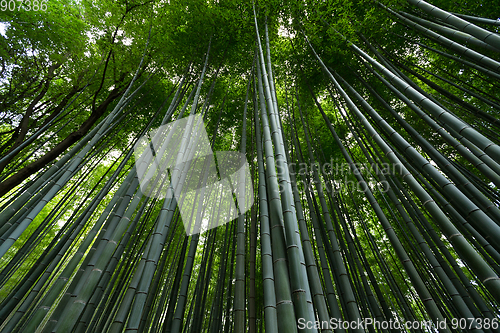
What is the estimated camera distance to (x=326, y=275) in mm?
1743

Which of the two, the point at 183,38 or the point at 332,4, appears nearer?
the point at 332,4

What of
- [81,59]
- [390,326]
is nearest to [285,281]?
[390,326]

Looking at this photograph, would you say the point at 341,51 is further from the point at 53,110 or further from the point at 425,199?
the point at 53,110

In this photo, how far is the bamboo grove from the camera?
3.96 feet

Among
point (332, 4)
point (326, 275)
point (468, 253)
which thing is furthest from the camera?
point (332, 4)

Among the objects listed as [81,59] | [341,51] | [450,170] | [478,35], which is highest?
[81,59]

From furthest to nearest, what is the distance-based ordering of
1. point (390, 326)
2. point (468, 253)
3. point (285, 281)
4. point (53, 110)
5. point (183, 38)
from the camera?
point (53, 110) → point (183, 38) → point (390, 326) → point (468, 253) → point (285, 281)

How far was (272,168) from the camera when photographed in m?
1.15

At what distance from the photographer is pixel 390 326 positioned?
1.54 meters

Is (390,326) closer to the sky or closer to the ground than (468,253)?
closer to the ground

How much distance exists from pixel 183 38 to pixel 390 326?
4250 mm

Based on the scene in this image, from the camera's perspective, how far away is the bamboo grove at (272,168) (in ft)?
3.96

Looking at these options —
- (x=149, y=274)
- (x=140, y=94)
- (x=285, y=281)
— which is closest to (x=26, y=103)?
(x=140, y=94)

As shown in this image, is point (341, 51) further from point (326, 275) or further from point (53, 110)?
point (53, 110)
